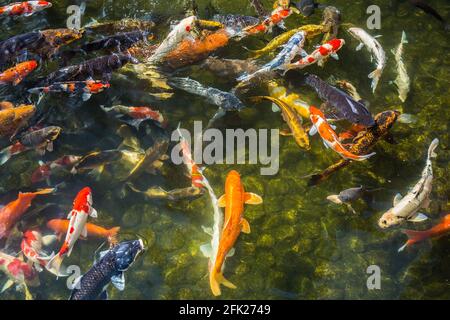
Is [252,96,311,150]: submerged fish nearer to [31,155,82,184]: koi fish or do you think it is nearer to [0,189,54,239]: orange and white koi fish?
[31,155,82,184]: koi fish

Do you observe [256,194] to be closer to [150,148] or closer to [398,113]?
[150,148]

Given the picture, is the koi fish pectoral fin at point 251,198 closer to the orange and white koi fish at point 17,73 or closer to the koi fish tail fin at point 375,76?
the koi fish tail fin at point 375,76

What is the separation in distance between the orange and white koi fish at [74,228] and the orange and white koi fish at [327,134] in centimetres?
283

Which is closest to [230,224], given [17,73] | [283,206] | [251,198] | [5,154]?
[251,198]

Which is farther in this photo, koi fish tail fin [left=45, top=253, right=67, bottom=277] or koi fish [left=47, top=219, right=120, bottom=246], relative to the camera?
Result: koi fish [left=47, top=219, right=120, bottom=246]

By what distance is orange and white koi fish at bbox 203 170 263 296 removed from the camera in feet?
14.8

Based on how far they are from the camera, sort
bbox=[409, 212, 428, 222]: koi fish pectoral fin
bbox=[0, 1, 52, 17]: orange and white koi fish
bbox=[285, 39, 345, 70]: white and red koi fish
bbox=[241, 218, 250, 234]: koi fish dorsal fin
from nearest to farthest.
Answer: bbox=[409, 212, 428, 222]: koi fish pectoral fin → bbox=[241, 218, 250, 234]: koi fish dorsal fin → bbox=[285, 39, 345, 70]: white and red koi fish → bbox=[0, 1, 52, 17]: orange and white koi fish

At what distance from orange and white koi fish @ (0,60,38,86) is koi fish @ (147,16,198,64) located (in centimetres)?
168

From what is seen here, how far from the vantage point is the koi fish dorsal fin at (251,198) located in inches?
201

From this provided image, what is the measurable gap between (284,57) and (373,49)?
1.45m

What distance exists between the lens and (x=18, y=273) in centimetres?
466

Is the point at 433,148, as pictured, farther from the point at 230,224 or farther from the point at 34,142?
the point at 34,142

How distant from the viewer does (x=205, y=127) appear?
5.89m

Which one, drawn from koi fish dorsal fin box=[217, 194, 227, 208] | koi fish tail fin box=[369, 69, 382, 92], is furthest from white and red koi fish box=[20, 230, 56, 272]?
koi fish tail fin box=[369, 69, 382, 92]
